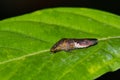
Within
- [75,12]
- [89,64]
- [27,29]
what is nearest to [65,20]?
[75,12]

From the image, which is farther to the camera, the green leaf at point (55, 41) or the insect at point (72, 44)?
the insect at point (72, 44)

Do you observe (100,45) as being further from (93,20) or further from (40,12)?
(40,12)

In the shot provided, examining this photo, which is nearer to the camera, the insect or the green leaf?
the green leaf

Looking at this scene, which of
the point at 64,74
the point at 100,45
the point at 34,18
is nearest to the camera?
the point at 64,74

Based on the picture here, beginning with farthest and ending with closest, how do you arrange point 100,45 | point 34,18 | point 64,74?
1. point 34,18
2. point 100,45
3. point 64,74
